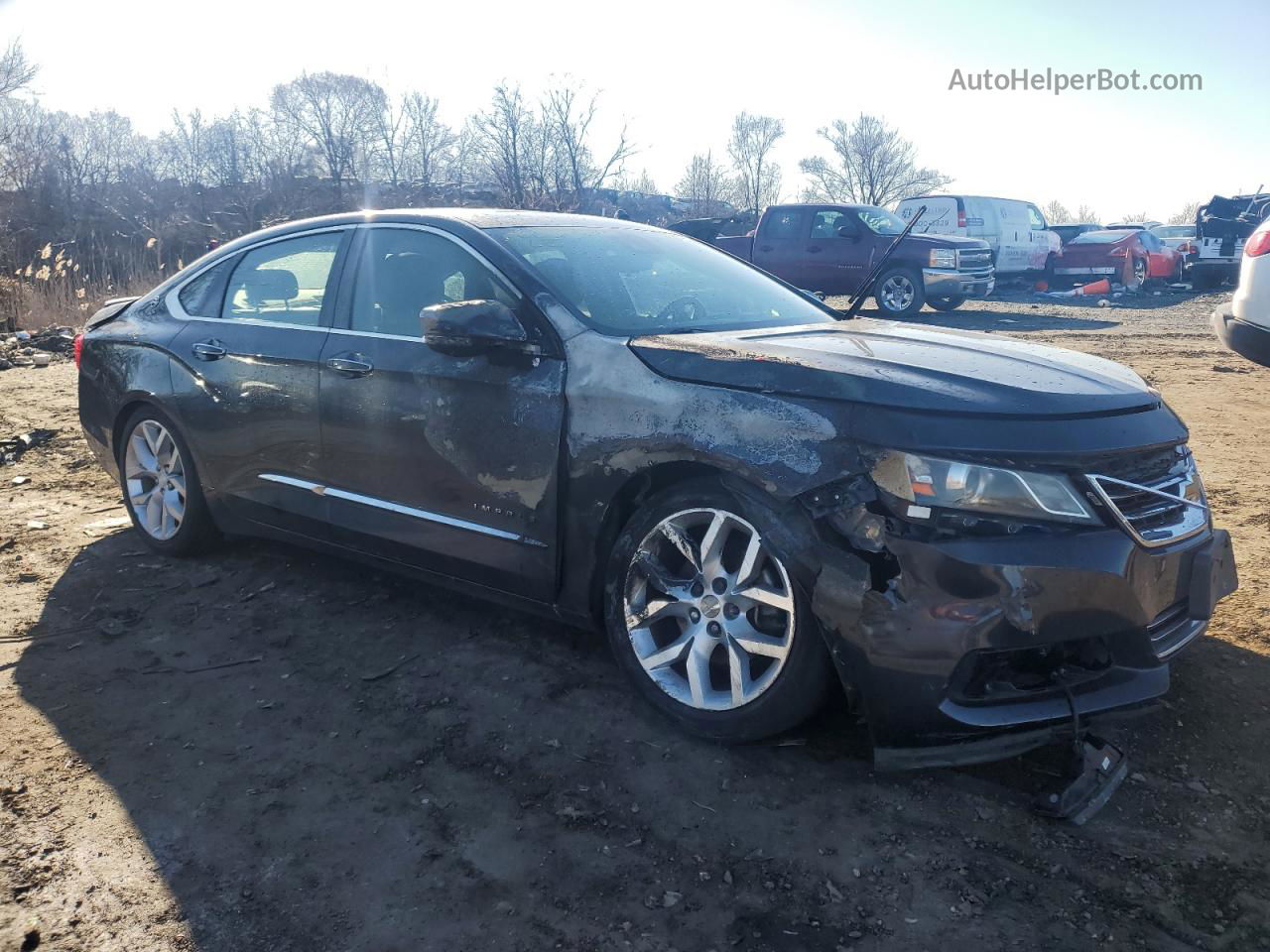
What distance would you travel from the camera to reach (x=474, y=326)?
10.5 feet

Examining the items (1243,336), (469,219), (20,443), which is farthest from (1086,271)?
(469,219)

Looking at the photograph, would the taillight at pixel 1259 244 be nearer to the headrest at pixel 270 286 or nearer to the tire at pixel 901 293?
the headrest at pixel 270 286

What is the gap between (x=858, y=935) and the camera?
2.15 meters

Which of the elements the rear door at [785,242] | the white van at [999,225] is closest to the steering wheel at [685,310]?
the rear door at [785,242]

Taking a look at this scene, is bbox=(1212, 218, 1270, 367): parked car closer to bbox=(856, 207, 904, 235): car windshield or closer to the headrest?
the headrest

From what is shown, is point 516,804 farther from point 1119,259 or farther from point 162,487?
point 1119,259

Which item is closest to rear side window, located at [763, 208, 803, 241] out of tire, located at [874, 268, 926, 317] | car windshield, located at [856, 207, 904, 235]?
car windshield, located at [856, 207, 904, 235]

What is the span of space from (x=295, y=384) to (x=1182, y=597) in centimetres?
325

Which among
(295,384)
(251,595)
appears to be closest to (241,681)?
(251,595)

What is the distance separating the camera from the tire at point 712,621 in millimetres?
2734

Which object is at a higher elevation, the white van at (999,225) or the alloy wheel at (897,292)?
the white van at (999,225)

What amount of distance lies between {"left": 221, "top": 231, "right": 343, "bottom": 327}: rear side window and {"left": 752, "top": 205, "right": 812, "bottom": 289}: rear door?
1270 centimetres

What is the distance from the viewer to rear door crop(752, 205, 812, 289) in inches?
644

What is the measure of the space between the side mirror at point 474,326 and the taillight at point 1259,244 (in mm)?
4540
